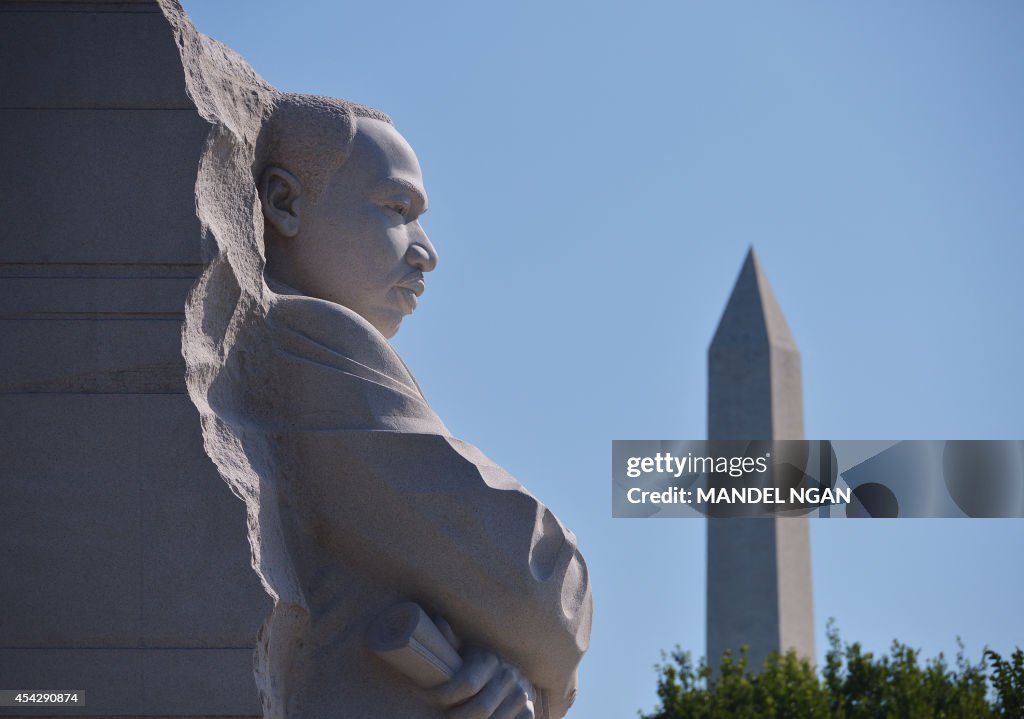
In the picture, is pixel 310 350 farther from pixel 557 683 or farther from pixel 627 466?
pixel 627 466

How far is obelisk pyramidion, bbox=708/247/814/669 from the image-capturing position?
28.3 meters

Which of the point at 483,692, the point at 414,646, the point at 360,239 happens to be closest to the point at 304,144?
the point at 360,239

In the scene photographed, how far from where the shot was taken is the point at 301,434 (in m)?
4.41

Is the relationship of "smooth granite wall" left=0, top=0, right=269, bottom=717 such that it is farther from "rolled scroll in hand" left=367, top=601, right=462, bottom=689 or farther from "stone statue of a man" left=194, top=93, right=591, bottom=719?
"rolled scroll in hand" left=367, top=601, right=462, bottom=689

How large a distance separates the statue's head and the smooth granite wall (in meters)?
0.50

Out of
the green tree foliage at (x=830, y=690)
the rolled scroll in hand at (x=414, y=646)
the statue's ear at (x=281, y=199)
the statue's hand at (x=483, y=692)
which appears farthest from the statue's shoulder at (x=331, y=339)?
the green tree foliage at (x=830, y=690)

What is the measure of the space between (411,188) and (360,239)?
233mm

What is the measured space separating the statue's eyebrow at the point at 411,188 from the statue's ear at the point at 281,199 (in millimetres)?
248

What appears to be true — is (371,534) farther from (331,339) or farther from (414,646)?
(331,339)

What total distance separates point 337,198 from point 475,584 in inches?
47.8

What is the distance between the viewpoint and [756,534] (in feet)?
94.9

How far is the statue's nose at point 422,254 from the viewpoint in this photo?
4.91 m

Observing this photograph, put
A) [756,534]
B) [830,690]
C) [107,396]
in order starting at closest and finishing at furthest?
[107,396] < [830,690] < [756,534]

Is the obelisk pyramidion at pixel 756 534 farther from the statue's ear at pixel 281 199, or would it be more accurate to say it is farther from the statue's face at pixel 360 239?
the statue's ear at pixel 281 199
